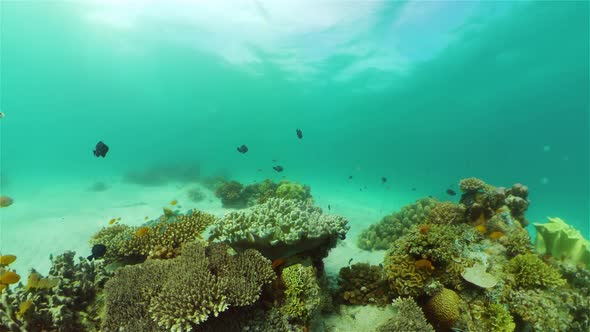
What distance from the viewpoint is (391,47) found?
30.8m

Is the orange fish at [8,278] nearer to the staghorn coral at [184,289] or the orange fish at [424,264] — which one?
the staghorn coral at [184,289]

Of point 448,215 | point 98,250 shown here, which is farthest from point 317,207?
point 98,250

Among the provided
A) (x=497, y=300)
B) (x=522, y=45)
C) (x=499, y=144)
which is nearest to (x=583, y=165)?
(x=499, y=144)

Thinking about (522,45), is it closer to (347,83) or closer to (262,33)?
(347,83)

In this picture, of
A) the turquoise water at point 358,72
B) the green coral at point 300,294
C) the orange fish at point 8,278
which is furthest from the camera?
the turquoise water at point 358,72

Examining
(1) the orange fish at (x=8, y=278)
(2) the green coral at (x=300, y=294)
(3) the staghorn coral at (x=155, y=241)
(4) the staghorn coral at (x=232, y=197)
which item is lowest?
(1) the orange fish at (x=8, y=278)

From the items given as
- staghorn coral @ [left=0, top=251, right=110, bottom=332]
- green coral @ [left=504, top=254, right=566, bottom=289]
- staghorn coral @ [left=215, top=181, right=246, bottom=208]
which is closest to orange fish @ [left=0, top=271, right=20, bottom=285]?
staghorn coral @ [left=0, top=251, right=110, bottom=332]

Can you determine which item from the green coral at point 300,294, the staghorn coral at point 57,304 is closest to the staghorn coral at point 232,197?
the staghorn coral at point 57,304

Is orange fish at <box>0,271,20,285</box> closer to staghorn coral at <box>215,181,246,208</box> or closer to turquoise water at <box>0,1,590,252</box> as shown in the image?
staghorn coral at <box>215,181,246,208</box>

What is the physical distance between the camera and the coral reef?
254 inches

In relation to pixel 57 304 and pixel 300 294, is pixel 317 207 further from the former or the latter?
pixel 57 304

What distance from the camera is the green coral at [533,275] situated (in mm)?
5266

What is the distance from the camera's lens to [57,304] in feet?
13.2

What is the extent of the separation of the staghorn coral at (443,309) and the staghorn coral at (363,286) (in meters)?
0.74
